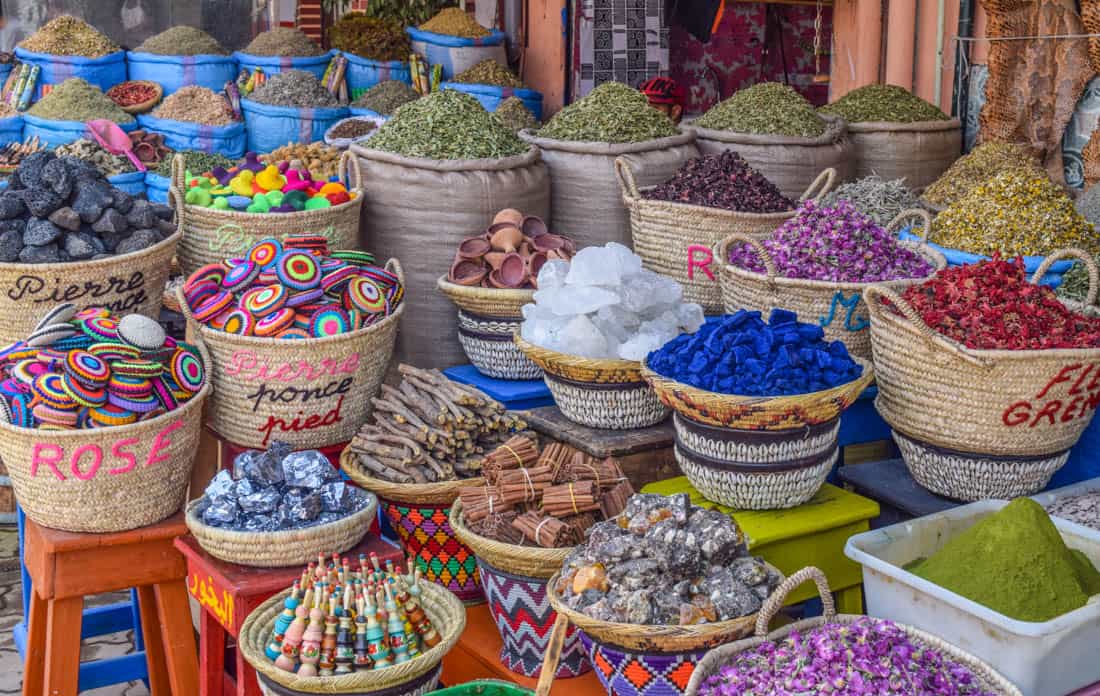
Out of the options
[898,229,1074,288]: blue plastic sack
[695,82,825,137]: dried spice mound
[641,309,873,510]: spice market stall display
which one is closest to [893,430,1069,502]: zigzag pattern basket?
[641,309,873,510]: spice market stall display

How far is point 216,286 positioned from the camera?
2.68 meters

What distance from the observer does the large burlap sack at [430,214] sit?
312 cm

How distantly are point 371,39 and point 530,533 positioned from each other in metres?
5.06

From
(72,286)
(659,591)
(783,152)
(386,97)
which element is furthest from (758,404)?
(386,97)

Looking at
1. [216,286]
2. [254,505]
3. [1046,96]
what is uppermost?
[1046,96]

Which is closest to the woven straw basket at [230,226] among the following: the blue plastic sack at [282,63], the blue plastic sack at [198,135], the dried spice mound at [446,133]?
the dried spice mound at [446,133]

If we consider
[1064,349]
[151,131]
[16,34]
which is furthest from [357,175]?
[16,34]

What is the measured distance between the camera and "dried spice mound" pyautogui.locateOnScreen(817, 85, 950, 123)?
397cm

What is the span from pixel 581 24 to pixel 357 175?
3355 millimetres

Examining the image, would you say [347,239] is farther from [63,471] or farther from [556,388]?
[63,471]

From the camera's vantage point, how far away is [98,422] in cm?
228

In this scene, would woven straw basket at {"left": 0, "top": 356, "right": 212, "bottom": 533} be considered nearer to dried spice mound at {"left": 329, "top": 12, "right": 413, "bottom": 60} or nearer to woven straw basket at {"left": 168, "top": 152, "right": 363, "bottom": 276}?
woven straw basket at {"left": 168, "top": 152, "right": 363, "bottom": 276}

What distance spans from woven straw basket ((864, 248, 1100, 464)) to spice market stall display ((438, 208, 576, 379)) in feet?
2.91

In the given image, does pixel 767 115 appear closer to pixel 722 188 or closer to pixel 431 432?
pixel 722 188
